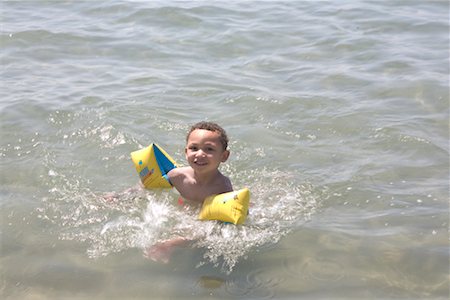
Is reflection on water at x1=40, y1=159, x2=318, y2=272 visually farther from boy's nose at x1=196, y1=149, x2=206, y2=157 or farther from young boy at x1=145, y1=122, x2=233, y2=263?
boy's nose at x1=196, y1=149, x2=206, y2=157

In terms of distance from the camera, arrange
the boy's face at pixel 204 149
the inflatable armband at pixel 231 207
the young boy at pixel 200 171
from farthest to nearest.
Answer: the boy's face at pixel 204 149
the inflatable armband at pixel 231 207
the young boy at pixel 200 171

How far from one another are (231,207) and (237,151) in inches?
63.1

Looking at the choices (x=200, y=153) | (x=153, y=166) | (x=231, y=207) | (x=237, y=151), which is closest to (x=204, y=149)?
(x=200, y=153)

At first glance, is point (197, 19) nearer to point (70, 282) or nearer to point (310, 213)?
point (310, 213)

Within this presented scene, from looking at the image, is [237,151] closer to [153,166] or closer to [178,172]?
[178,172]

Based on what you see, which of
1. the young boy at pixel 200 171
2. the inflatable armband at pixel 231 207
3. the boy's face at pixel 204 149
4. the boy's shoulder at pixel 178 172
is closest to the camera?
the young boy at pixel 200 171

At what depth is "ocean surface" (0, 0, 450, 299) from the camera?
407 cm

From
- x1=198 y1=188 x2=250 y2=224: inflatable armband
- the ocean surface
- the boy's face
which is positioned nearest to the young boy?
the boy's face

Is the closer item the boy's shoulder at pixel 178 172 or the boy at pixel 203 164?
the boy at pixel 203 164

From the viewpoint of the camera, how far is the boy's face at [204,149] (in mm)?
4738

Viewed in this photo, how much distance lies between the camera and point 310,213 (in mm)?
4922

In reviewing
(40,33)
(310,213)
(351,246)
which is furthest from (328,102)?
(40,33)

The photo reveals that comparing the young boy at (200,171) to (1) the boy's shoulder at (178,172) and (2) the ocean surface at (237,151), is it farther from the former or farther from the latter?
(2) the ocean surface at (237,151)

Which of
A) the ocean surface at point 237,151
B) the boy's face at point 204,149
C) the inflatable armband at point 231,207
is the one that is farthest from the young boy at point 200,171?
the inflatable armband at point 231,207
